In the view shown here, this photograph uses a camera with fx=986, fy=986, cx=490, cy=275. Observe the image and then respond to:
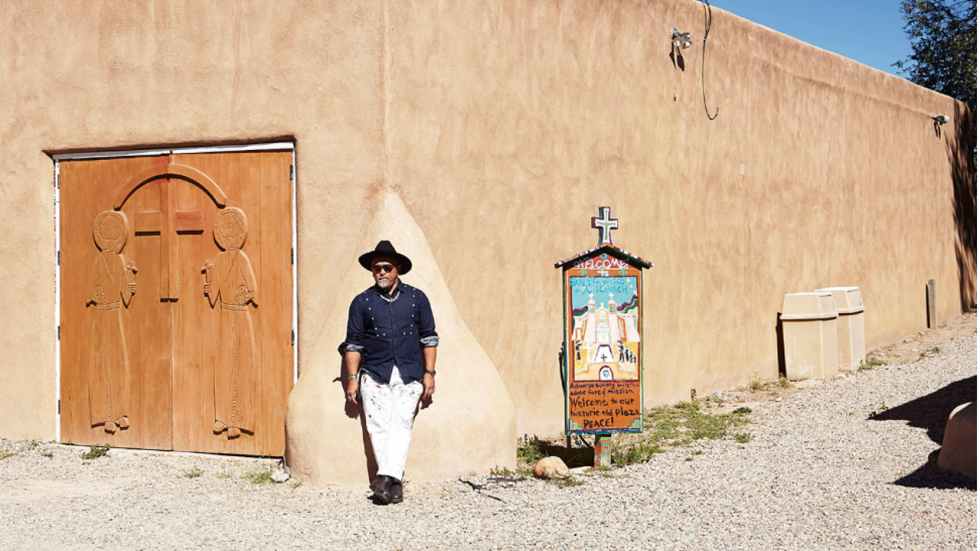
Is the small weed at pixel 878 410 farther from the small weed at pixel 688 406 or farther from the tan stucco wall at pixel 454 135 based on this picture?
the tan stucco wall at pixel 454 135

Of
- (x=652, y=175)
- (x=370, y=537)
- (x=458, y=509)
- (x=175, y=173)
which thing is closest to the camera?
(x=370, y=537)

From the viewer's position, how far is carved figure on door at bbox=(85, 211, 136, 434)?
8.59 m

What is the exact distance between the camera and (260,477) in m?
7.47

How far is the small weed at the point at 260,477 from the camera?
24.4 feet

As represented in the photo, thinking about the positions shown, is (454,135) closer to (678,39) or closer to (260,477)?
(260,477)

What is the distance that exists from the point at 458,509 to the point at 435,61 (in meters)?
3.75

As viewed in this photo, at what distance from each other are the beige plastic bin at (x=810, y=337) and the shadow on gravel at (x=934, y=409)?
2.04 metres

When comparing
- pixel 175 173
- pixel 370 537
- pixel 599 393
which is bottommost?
pixel 370 537

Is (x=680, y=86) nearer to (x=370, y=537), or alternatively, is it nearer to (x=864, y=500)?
(x=864, y=500)

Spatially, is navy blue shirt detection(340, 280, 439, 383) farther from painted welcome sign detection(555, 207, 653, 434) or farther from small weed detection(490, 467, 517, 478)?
painted welcome sign detection(555, 207, 653, 434)

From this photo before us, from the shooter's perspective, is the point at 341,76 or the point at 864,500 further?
the point at 341,76

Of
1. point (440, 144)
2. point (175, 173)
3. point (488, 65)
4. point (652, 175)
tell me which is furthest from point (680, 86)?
point (175, 173)

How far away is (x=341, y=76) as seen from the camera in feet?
26.1

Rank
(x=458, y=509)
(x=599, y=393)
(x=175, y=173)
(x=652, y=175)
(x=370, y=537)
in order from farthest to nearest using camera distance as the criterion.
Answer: (x=652, y=175) → (x=175, y=173) → (x=599, y=393) → (x=458, y=509) → (x=370, y=537)
